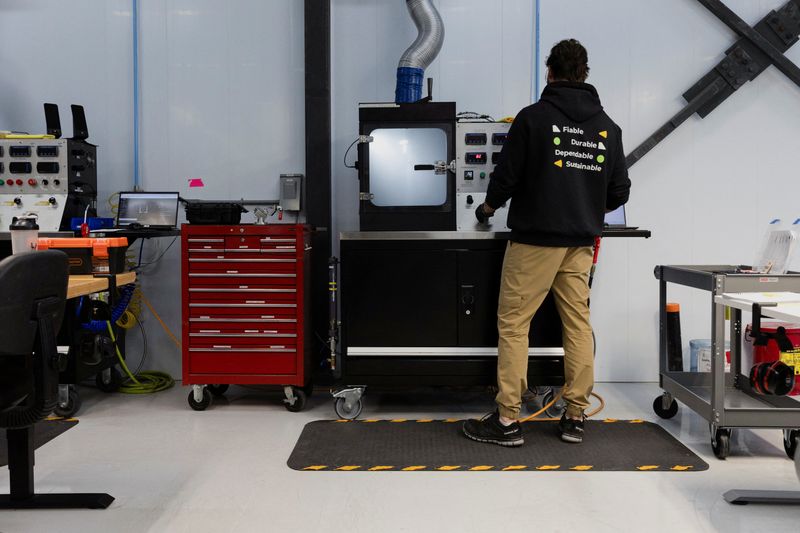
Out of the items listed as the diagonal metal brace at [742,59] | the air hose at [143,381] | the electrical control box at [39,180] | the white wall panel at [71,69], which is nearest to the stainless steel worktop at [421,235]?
the diagonal metal brace at [742,59]

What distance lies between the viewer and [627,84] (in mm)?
3865

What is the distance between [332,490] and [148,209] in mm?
2241

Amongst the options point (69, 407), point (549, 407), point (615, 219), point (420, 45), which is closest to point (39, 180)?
point (69, 407)

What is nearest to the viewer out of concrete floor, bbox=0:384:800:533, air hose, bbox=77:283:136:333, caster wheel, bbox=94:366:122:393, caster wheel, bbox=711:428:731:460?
concrete floor, bbox=0:384:800:533

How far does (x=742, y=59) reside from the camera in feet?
12.4

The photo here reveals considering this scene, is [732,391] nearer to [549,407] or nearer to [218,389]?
[549,407]

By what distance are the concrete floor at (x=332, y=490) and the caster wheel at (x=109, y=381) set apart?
0.55 meters

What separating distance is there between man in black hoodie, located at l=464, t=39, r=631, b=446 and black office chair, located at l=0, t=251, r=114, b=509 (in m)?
1.76

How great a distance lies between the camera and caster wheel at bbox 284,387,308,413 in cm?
326

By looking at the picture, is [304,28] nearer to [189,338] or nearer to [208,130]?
[208,130]

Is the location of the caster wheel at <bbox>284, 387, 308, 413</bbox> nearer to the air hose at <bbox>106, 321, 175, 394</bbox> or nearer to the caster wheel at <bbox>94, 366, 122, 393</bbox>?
the air hose at <bbox>106, 321, 175, 394</bbox>

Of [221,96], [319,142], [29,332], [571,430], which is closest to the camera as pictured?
[29,332]

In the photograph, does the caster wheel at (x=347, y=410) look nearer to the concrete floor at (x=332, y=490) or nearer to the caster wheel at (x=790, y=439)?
the concrete floor at (x=332, y=490)

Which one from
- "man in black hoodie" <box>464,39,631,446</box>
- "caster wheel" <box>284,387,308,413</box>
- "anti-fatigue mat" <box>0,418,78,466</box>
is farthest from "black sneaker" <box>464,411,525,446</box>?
"anti-fatigue mat" <box>0,418,78,466</box>
